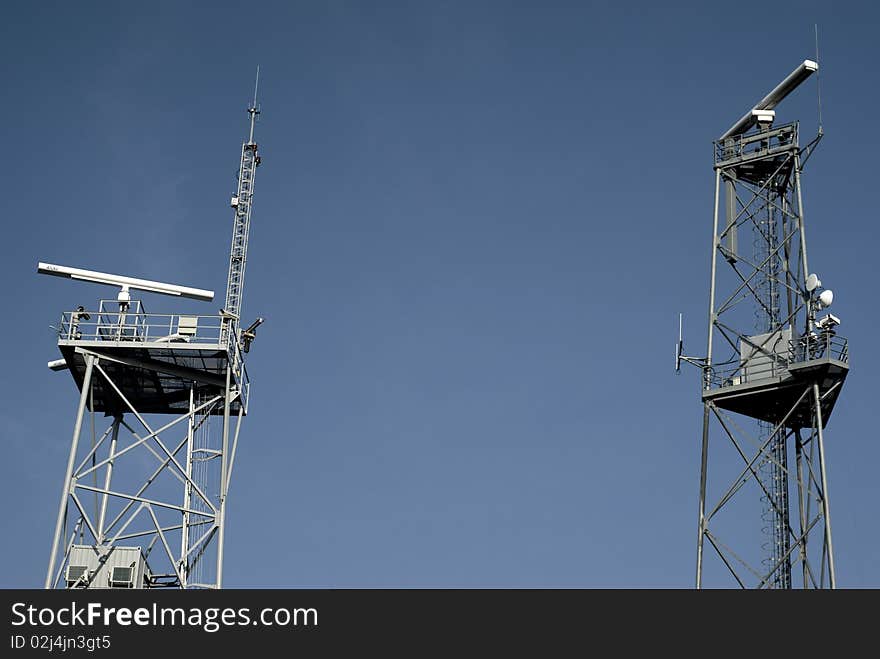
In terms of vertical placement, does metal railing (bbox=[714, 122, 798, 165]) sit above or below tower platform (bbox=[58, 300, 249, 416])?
above

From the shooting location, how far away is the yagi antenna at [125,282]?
8431 centimetres

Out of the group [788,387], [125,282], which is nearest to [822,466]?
[788,387]

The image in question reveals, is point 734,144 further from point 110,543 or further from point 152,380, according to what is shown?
point 110,543

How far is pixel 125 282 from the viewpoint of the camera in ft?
278

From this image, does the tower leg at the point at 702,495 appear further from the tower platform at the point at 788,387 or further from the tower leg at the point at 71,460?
the tower leg at the point at 71,460

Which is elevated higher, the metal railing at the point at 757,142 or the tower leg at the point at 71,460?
the metal railing at the point at 757,142

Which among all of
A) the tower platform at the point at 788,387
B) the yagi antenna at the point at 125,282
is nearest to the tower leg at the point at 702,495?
the tower platform at the point at 788,387

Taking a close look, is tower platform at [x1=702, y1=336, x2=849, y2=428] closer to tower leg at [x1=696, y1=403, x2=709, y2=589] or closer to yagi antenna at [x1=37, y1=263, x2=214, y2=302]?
tower leg at [x1=696, y1=403, x2=709, y2=589]

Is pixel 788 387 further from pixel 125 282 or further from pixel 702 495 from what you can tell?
pixel 125 282

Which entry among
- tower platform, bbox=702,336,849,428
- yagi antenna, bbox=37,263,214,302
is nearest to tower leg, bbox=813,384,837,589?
tower platform, bbox=702,336,849,428

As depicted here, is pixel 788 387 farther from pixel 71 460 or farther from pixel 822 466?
pixel 71 460

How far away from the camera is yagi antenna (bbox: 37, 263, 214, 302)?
8431cm

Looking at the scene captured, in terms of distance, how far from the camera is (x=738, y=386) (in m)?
85.1
